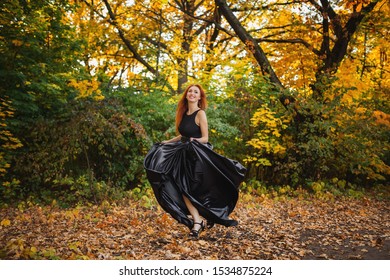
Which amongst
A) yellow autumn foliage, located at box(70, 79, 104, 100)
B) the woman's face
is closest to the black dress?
the woman's face

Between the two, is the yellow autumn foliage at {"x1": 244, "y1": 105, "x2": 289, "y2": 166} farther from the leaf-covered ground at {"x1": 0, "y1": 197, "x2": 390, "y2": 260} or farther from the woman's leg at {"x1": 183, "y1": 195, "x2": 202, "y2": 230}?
the woman's leg at {"x1": 183, "y1": 195, "x2": 202, "y2": 230}

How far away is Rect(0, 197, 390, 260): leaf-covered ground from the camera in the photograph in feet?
15.2

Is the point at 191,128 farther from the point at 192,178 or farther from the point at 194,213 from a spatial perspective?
the point at 194,213

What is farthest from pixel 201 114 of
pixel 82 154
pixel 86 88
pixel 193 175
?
pixel 82 154

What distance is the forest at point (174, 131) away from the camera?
18.7 ft

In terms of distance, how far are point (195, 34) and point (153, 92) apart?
499 centimetres

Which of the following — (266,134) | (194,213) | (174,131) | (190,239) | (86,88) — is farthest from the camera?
(266,134)

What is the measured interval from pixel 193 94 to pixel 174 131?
199 inches

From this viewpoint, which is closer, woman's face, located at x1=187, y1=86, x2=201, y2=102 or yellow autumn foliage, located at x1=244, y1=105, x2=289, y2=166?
woman's face, located at x1=187, y1=86, x2=201, y2=102

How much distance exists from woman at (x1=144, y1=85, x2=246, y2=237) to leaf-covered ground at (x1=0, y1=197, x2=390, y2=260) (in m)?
0.34

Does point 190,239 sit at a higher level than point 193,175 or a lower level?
lower

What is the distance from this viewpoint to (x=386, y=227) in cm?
679

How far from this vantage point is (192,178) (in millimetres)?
5312

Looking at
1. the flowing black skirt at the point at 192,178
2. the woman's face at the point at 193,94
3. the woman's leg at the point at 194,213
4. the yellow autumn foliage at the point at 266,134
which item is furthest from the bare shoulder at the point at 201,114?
the yellow autumn foliage at the point at 266,134
